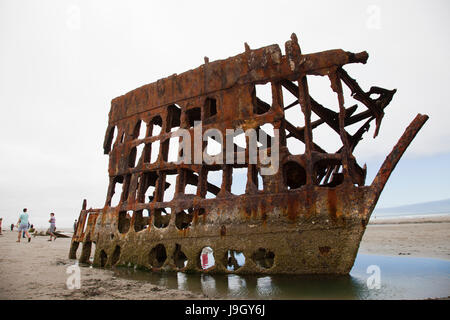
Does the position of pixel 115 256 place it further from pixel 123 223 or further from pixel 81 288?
pixel 81 288

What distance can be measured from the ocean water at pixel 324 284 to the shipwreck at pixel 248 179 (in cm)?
17

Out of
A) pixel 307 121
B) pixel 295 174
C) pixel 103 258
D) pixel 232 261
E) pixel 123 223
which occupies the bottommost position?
pixel 232 261

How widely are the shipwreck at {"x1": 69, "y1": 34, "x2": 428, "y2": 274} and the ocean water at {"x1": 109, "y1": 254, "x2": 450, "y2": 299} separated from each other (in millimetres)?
169

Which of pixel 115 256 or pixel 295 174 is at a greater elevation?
pixel 295 174

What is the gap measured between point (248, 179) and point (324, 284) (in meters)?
1.84

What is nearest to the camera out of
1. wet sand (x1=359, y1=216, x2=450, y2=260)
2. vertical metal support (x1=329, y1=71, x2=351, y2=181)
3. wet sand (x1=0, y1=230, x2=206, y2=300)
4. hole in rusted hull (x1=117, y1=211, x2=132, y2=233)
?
wet sand (x1=0, y1=230, x2=206, y2=300)

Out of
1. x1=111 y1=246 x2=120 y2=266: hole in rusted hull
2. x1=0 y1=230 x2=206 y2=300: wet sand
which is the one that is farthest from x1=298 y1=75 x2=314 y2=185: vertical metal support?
x1=111 y1=246 x2=120 y2=266: hole in rusted hull

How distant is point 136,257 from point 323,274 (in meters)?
3.41

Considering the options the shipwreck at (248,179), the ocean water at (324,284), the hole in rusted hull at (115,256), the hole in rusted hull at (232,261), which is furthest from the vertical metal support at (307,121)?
the hole in rusted hull at (115,256)

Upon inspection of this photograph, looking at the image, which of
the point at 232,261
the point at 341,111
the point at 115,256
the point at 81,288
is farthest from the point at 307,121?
the point at 115,256

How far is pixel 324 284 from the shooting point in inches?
143

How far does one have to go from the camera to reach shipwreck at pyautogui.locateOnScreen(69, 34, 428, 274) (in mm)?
3971

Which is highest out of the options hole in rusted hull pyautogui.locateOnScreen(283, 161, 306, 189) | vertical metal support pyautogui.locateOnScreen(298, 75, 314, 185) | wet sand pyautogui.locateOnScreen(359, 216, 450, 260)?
vertical metal support pyautogui.locateOnScreen(298, 75, 314, 185)

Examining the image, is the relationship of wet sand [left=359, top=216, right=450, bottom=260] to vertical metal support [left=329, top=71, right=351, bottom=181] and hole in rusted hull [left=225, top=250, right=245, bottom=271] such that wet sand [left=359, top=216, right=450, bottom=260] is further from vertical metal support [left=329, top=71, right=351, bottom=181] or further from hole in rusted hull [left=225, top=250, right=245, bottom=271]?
vertical metal support [left=329, top=71, right=351, bottom=181]
